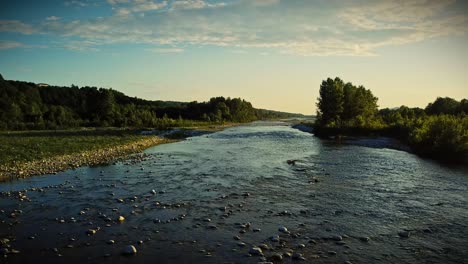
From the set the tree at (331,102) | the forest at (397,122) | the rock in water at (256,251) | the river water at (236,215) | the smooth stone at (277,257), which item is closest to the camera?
the smooth stone at (277,257)

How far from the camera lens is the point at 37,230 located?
13945 millimetres

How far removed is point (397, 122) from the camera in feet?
203

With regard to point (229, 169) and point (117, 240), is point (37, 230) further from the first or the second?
point (229, 169)

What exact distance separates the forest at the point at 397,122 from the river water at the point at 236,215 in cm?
1159

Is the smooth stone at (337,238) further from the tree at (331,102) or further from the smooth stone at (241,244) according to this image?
the tree at (331,102)

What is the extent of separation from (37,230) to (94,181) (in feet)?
34.3

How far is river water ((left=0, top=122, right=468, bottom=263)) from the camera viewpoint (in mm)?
11844

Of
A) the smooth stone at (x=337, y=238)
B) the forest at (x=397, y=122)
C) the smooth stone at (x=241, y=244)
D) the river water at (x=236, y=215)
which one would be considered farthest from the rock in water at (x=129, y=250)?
the forest at (x=397, y=122)

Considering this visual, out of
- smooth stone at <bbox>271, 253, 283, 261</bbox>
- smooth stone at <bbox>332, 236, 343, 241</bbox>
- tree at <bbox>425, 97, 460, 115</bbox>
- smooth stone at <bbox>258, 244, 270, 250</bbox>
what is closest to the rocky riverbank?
smooth stone at <bbox>258, 244, 270, 250</bbox>

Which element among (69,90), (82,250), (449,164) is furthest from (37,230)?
(69,90)

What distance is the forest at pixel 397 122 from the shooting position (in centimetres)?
3834

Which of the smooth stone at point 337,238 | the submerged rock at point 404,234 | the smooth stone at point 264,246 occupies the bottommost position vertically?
the smooth stone at point 264,246

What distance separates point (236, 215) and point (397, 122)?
5519cm

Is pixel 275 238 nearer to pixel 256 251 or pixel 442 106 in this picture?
pixel 256 251
